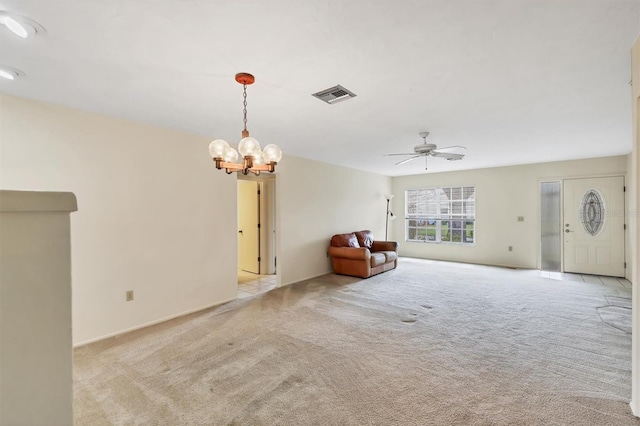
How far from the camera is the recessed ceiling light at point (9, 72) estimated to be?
216 cm

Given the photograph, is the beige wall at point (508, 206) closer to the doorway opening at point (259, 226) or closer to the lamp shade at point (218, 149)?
the doorway opening at point (259, 226)

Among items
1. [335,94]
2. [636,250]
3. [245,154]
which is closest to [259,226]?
[245,154]

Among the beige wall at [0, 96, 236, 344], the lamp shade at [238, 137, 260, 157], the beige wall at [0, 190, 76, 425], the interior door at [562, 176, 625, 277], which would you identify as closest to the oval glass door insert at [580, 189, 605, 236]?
the interior door at [562, 176, 625, 277]

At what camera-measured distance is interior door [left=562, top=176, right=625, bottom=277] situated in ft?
18.3

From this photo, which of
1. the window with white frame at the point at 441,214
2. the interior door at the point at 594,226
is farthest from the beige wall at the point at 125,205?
the interior door at the point at 594,226

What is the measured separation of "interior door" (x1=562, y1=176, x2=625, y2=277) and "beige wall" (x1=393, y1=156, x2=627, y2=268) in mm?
283

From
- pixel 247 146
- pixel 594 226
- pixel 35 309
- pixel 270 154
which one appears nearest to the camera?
pixel 35 309

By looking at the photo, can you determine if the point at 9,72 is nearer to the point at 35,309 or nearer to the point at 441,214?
the point at 35,309

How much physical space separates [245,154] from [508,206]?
22.3 feet

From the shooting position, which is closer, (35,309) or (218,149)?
(35,309)

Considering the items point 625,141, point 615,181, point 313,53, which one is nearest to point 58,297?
point 313,53

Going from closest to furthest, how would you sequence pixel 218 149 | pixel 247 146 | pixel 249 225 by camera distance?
pixel 247 146 < pixel 218 149 < pixel 249 225

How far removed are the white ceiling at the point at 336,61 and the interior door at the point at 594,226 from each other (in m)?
Result: 2.87

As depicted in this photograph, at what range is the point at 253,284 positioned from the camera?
540 cm
